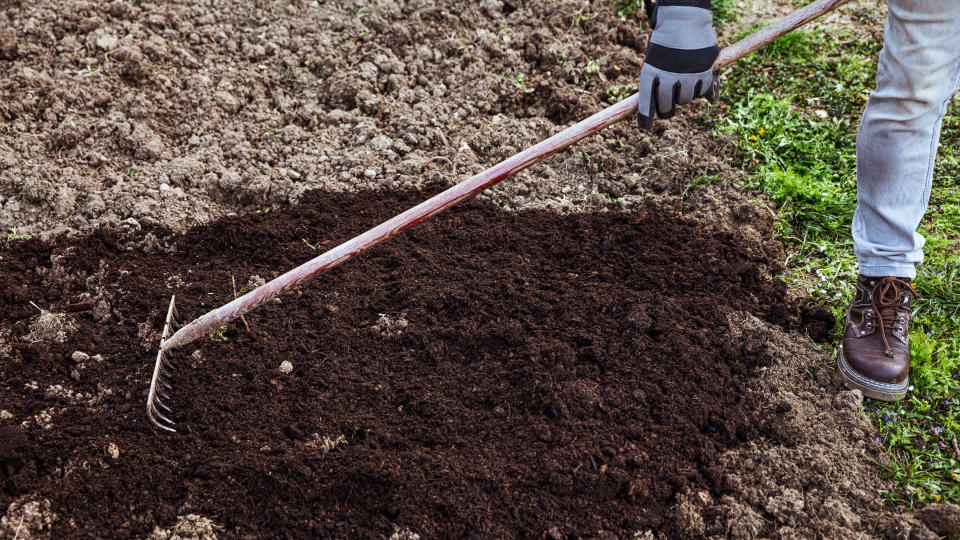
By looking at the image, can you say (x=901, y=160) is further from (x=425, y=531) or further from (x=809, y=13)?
(x=425, y=531)

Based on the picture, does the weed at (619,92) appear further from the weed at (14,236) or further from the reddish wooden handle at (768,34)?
the weed at (14,236)

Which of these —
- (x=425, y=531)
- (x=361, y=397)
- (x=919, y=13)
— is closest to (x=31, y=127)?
(x=361, y=397)

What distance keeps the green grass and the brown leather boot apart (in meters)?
0.10

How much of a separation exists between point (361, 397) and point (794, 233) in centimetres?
236

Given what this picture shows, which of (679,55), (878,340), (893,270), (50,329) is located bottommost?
(50,329)

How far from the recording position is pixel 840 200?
3664 mm

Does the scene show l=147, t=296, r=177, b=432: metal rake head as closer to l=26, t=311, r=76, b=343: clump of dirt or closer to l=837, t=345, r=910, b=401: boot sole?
l=26, t=311, r=76, b=343: clump of dirt

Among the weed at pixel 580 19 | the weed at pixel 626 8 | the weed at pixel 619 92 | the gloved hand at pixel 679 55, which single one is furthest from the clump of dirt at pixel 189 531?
the weed at pixel 626 8

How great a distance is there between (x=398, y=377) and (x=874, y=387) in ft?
6.26

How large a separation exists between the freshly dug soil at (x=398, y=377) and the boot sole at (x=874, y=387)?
13.3 inches

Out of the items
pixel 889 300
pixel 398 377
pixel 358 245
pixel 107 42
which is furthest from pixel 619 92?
pixel 107 42

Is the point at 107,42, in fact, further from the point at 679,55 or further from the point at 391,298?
the point at 679,55

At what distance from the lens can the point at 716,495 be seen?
2.49 meters

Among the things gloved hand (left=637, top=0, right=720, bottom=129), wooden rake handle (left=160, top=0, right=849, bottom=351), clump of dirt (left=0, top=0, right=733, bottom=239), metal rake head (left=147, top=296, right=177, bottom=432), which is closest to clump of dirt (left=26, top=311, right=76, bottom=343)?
metal rake head (left=147, top=296, right=177, bottom=432)
